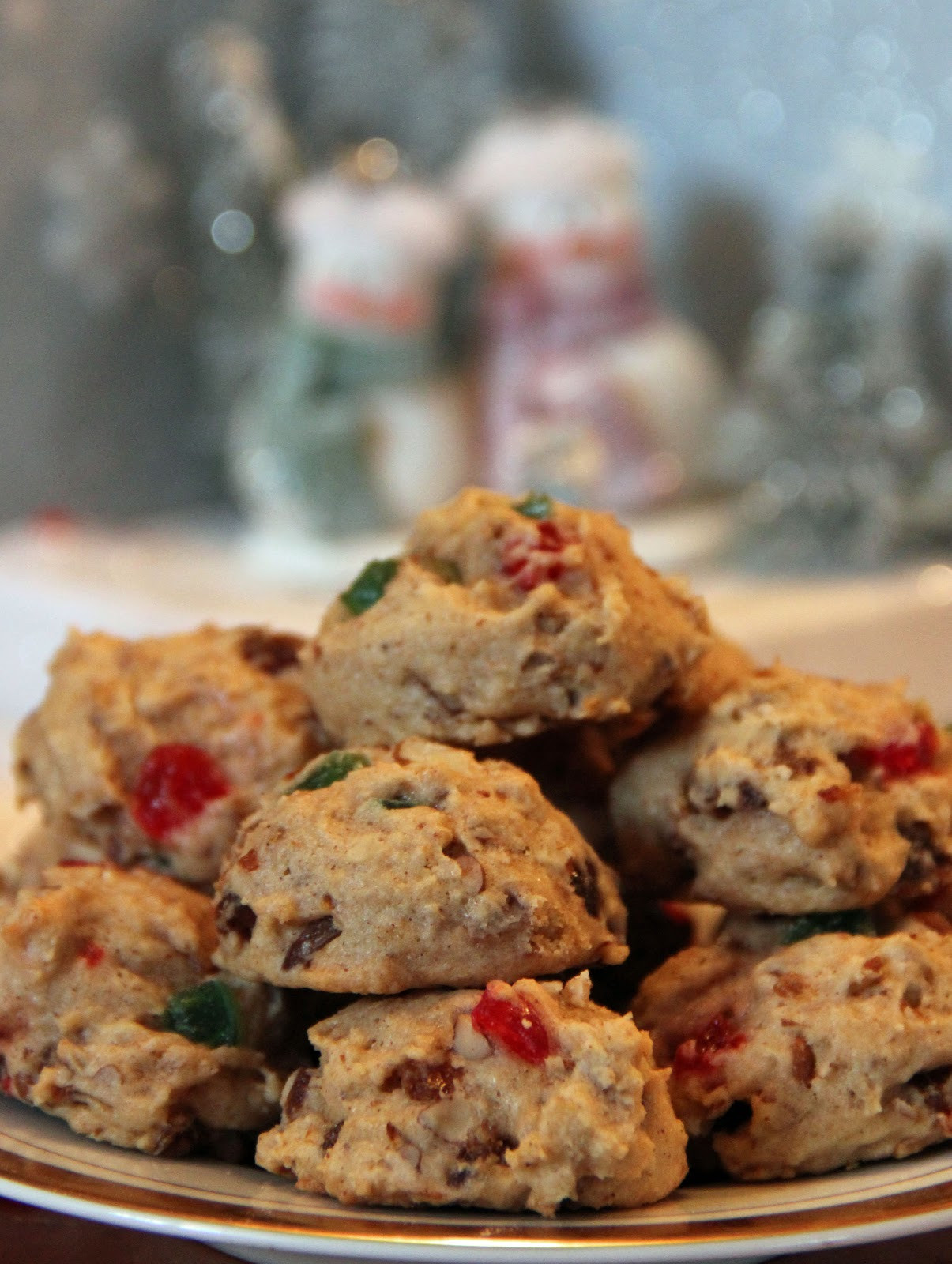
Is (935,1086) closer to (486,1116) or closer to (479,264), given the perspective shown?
(486,1116)

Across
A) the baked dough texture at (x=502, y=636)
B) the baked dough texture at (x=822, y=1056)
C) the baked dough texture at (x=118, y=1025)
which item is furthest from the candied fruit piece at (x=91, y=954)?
the baked dough texture at (x=822, y=1056)

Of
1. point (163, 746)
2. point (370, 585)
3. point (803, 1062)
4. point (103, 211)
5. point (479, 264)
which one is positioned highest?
point (103, 211)

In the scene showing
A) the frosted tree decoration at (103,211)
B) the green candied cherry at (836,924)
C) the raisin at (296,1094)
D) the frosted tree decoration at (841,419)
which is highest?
the frosted tree decoration at (103,211)

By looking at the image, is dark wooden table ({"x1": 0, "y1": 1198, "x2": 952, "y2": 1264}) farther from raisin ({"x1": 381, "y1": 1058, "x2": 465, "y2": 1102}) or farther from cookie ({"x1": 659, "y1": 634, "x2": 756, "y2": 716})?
cookie ({"x1": 659, "y1": 634, "x2": 756, "y2": 716})

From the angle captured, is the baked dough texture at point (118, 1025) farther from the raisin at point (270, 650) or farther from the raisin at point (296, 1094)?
the raisin at point (270, 650)

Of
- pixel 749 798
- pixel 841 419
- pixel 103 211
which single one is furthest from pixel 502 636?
pixel 103 211

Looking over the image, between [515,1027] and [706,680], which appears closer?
[515,1027]

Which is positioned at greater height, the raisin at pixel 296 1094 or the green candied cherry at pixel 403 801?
the green candied cherry at pixel 403 801
